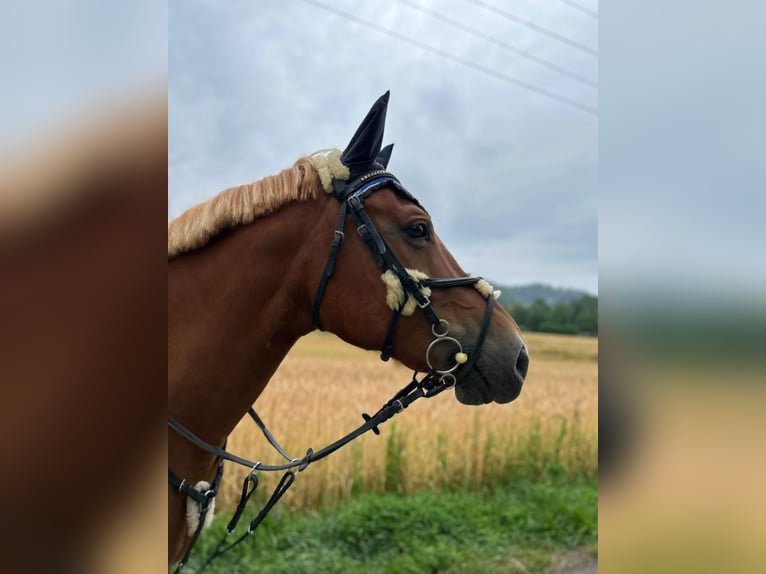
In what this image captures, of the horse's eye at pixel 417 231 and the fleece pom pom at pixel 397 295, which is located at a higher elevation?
the horse's eye at pixel 417 231

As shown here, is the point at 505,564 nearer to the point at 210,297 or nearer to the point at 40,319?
the point at 210,297

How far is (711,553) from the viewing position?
3.06ft

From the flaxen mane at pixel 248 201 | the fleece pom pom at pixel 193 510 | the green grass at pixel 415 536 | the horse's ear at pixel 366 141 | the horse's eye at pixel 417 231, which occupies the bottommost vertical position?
the green grass at pixel 415 536

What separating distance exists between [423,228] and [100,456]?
5.90 feet

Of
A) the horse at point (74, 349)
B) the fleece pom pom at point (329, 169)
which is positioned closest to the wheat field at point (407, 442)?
the fleece pom pom at point (329, 169)

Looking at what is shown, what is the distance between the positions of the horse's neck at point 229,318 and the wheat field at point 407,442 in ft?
11.7

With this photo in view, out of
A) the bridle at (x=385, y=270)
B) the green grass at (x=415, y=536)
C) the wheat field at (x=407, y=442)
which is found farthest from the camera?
the wheat field at (x=407, y=442)

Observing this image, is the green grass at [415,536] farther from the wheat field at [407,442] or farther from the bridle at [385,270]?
the bridle at [385,270]

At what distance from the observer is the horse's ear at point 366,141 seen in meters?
2.38

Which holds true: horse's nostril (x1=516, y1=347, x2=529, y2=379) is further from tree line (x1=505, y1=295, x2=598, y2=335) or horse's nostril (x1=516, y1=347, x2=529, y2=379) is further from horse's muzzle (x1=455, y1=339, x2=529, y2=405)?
tree line (x1=505, y1=295, x2=598, y2=335)

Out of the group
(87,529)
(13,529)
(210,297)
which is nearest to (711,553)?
(87,529)

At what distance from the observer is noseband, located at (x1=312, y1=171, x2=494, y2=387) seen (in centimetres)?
227

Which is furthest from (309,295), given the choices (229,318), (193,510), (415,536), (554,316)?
(554,316)

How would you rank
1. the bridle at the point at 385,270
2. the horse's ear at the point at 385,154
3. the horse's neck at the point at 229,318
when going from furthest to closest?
the horse's ear at the point at 385,154
the bridle at the point at 385,270
the horse's neck at the point at 229,318
